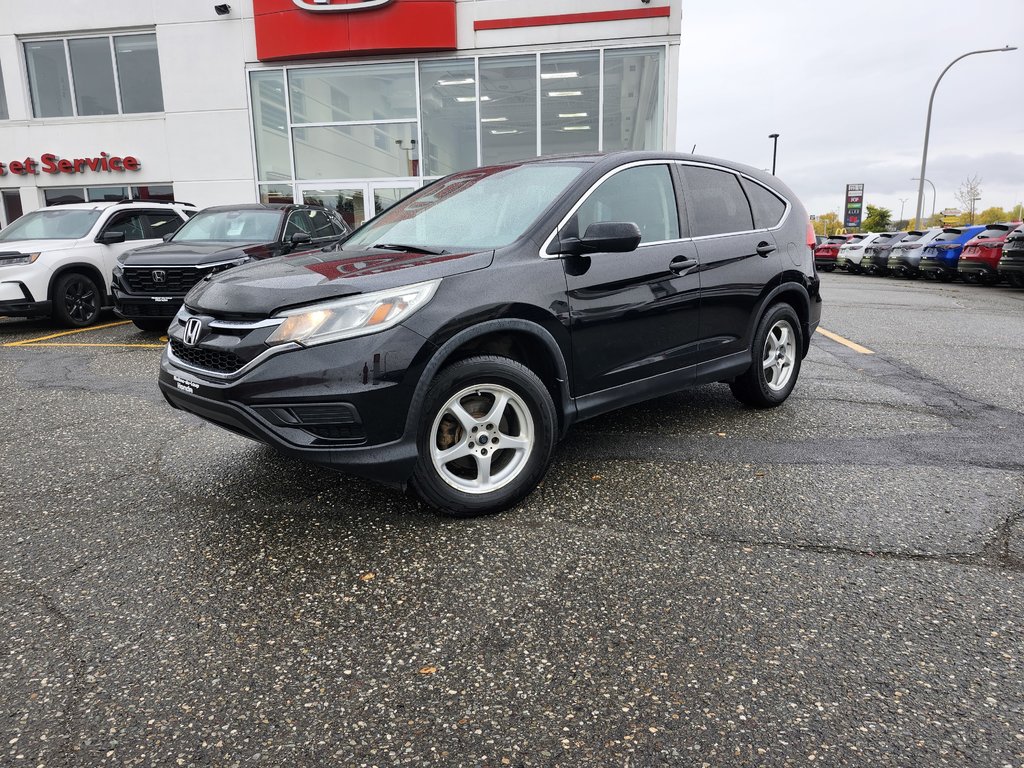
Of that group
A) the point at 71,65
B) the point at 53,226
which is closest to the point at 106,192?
the point at 71,65

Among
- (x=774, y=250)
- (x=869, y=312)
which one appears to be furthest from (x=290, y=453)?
(x=869, y=312)

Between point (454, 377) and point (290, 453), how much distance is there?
30.3 inches

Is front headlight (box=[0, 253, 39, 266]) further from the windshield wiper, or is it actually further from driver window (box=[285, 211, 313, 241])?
the windshield wiper

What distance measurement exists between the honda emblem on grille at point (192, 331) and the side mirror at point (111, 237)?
7874 millimetres

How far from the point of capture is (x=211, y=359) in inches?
130

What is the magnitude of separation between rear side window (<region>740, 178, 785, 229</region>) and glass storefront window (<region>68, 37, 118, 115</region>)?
19533 millimetres

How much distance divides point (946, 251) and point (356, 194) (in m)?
16.3

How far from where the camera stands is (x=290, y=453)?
3.08 m

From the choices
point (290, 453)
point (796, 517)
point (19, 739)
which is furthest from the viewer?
point (796, 517)

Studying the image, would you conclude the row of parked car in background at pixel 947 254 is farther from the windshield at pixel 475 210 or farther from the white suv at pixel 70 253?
the white suv at pixel 70 253

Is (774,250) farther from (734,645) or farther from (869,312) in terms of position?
(869,312)

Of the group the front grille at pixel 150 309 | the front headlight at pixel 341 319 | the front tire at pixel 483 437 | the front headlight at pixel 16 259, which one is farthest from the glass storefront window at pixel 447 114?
the front headlight at pixel 341 319

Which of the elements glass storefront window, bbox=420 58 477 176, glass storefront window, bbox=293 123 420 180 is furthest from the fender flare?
glass storefront window, bbox=293 123 420 180

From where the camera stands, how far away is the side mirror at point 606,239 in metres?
3.51
